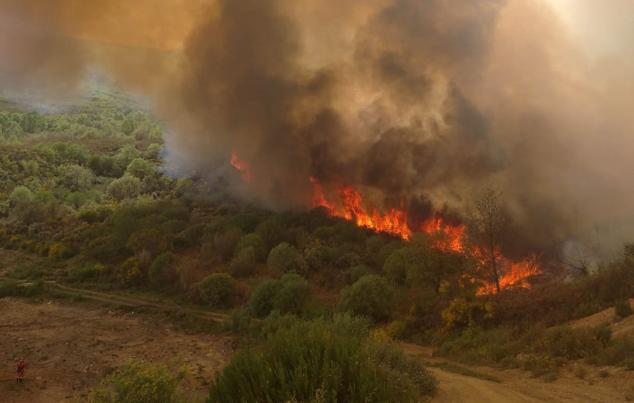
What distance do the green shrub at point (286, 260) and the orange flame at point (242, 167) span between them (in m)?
17.9

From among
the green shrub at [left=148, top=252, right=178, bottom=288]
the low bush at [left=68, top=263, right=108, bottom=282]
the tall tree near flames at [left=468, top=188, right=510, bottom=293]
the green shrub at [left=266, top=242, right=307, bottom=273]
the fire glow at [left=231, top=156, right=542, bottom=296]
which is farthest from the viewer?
the low bush at [left=68, top=263, right=108, bottom=282]

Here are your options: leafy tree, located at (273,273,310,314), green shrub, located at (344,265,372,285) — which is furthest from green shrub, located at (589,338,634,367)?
green shrub, located at (344,265,372,285)

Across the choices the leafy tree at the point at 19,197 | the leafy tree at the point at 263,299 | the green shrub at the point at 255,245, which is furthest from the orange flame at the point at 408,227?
the leafy tree at the point at 19,197

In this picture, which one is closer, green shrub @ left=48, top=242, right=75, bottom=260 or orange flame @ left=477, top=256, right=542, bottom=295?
orange flame @ left=477, top=256, right=542, bottom=295

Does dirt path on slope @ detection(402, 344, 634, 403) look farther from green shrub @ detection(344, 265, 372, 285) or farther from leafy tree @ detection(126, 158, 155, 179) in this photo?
leafy tree @ detection(126, 158, 155, 179)

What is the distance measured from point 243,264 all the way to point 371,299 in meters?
13.2

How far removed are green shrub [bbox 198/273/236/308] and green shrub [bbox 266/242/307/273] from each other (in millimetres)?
3564

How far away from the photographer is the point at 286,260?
3369 centimetres

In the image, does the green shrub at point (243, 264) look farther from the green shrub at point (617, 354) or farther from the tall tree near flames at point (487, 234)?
the green shrub at point (617, 354)

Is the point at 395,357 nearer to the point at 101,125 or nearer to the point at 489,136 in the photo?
the point at 489,136

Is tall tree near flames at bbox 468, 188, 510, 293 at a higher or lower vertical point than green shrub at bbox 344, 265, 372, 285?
higher

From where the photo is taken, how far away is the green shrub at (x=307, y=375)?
7981 mm

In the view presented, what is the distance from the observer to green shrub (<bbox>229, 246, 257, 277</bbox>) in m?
34.8

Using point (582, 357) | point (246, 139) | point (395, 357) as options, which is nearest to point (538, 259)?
point (582, 357)
